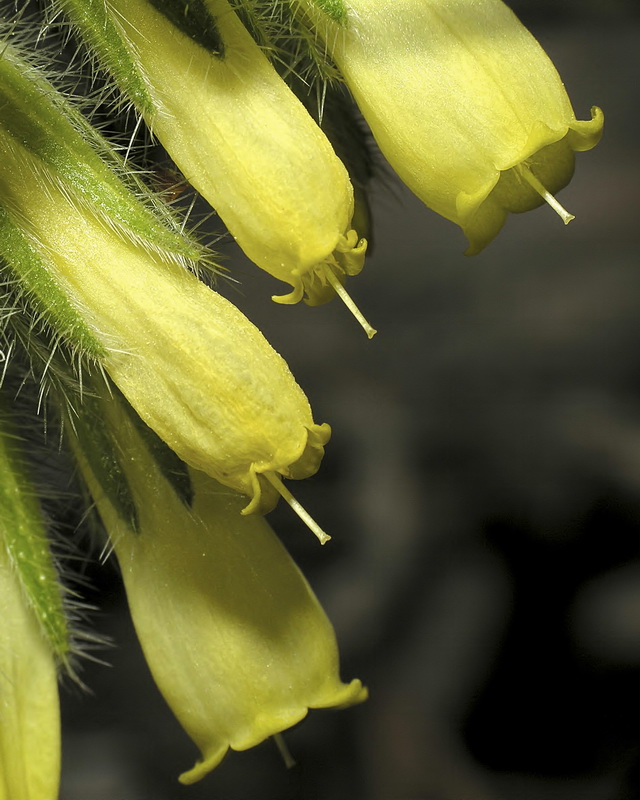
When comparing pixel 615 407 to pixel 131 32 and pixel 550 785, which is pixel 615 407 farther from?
pixel 131 32

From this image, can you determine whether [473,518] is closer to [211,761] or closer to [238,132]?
[211,761]

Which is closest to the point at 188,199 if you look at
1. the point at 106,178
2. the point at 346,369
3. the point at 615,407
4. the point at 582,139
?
the point at 106,178

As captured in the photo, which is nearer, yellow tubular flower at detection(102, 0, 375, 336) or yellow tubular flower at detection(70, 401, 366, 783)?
yellow tubular flower at detection(102, 0, 375, 336)

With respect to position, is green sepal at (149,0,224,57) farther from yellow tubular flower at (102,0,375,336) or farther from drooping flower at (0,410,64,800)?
drooping flower at (0,410,64,800)

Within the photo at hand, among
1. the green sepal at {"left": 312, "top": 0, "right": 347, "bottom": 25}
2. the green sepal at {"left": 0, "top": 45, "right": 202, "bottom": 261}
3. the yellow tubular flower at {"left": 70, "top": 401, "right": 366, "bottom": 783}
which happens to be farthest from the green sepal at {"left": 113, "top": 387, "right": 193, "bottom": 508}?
the green sepal at {"left": 312, "top": 0, "right": 347, "bottom": 25}

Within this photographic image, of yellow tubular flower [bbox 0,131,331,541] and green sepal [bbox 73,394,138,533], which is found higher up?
yellow tubular flower [bbox 0,131,331,541]

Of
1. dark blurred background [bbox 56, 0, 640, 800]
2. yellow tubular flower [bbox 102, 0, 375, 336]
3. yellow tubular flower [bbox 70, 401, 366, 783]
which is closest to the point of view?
yellow tubular flower [bbox 102, 0, 375, 336]
